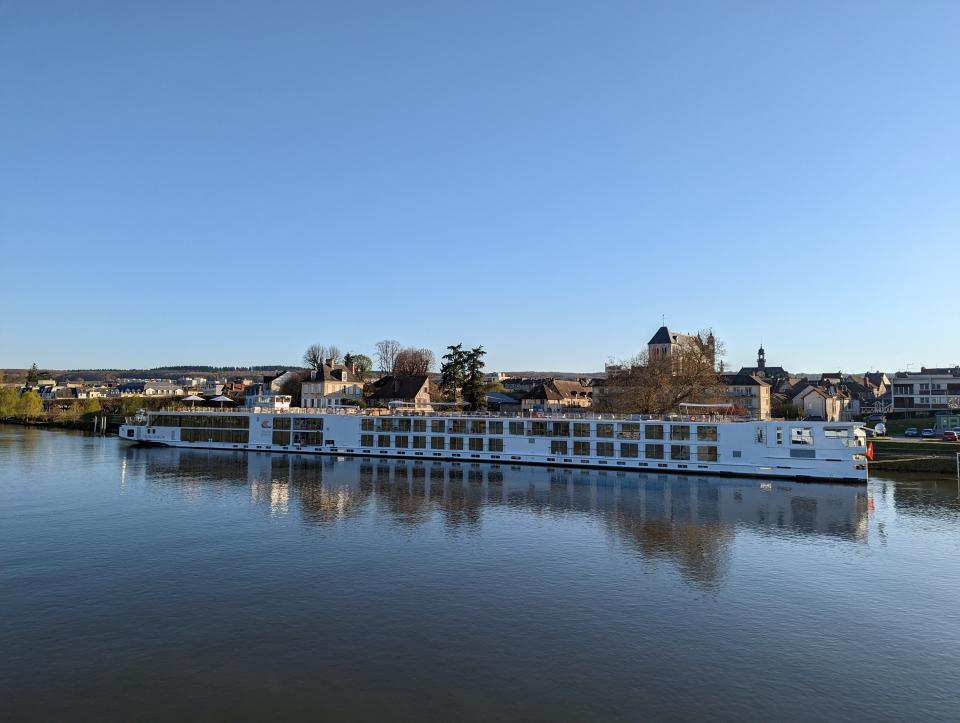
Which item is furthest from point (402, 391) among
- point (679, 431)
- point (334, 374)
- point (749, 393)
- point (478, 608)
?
point (478, 608)

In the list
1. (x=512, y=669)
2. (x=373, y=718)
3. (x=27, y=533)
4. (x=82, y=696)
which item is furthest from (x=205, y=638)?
(x=27, y=533)

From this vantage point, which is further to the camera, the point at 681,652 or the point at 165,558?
the point at 165,558

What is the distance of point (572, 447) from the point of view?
69562mm

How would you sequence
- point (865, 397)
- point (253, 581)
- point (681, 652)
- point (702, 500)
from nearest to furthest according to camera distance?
point (681, 652) < point (253, 581) < point (702, 500) < point (865, 397)

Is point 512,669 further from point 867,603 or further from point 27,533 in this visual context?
point 27,533

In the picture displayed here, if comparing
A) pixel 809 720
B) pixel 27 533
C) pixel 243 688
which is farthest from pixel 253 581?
pixel 809 720

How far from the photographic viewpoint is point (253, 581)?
2886 centimetres

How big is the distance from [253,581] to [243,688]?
10.3m

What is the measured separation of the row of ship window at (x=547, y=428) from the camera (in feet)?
212

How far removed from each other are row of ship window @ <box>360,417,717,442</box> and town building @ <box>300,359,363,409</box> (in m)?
40.9

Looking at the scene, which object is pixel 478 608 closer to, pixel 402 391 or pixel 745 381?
pixel 402 391

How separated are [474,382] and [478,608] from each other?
80.4 meters

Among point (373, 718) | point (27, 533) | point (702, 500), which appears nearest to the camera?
point (373, 718)

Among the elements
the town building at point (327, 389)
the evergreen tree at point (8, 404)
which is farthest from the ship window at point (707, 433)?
the evergreen tree at point (8, 404)
